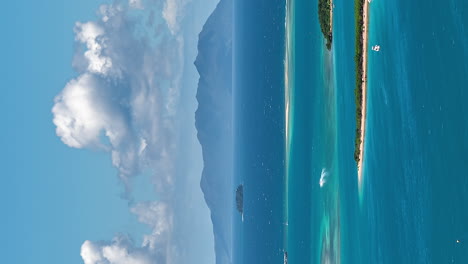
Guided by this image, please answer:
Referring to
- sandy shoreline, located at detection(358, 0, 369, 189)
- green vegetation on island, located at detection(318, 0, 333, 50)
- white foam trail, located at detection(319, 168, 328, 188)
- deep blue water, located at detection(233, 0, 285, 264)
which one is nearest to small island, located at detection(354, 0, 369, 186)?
sandy shoreline, located at detection(358, 0, 369, 189)

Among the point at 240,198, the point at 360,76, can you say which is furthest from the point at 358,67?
the point at 240,198

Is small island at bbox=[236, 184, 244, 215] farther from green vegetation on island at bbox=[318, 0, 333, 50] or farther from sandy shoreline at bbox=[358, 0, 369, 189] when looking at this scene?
sandy shoreline at bbox=[358, 0, 369, 189]

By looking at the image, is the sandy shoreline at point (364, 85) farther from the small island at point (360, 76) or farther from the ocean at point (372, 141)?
the ocean at point (372, 141)

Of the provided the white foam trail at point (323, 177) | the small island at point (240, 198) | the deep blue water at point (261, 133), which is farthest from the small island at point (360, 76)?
Answer: the small island at point (240, 198)

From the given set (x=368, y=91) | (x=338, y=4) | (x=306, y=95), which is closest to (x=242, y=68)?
(x=306, y=95)

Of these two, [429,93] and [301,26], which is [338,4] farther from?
[429,93]

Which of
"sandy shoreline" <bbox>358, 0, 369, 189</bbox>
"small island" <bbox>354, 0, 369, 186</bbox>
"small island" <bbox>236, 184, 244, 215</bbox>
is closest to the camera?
"sandy shoreline" <bbox>358, 0, 369, 189</bbox>
